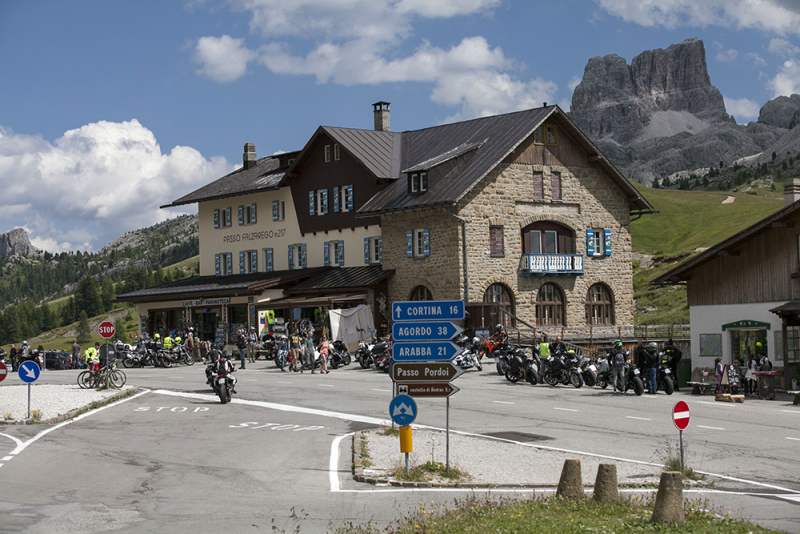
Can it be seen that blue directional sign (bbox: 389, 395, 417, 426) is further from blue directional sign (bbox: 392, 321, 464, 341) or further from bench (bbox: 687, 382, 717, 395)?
bench (bbox: 687, 382, 717, 395)

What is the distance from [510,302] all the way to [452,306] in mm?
28555

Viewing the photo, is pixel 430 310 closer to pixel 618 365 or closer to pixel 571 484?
pixel 571 484

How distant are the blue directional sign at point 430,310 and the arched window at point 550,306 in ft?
95.6

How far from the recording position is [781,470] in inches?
519

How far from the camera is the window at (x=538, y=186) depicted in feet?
139

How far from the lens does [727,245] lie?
2877cm

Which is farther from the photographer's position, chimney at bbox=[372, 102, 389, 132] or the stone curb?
chimney at bbox=[372, 102, 389, 132]

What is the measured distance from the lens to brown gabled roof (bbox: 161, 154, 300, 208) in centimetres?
5229

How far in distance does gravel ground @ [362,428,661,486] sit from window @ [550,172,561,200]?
28255 mm

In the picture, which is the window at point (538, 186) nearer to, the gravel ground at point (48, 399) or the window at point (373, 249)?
the window at point (373, 249)

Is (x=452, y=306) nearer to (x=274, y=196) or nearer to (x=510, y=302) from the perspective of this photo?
(x=510, y=302)

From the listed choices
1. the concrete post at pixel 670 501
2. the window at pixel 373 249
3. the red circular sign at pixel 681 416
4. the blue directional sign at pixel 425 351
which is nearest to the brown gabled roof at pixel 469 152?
the window at pixel 373 249

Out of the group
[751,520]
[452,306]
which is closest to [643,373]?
[452,306]

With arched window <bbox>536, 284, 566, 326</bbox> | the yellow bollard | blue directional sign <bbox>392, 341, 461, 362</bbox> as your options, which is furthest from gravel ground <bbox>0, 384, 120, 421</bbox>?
arched window <bbox>536, 284, 566, 326</bbox>
